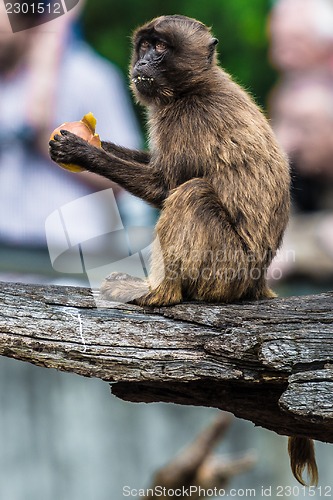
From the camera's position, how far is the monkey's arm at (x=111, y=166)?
468 cm

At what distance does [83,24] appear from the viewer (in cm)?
767

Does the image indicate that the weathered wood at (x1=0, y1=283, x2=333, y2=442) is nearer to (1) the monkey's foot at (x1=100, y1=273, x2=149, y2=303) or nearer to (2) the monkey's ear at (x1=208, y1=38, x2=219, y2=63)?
(1) the monkey's foot at (x1=100, y1=273, x2=149, y2=303)

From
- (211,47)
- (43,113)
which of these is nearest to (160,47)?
(211,47)

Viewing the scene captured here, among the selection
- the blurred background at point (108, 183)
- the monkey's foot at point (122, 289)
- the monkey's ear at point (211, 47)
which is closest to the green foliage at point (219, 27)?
the blurred background at point (108, 183)

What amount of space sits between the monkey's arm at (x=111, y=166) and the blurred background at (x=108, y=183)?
208 cm

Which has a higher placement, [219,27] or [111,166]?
[219,27]

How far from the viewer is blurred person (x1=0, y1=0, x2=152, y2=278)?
7.18 metres

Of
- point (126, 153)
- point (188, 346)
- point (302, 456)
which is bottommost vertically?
point (302, 456)

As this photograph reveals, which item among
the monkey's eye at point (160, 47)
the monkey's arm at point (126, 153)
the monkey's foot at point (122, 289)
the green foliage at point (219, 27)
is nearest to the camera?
the monkey's foot at point (122, 289)

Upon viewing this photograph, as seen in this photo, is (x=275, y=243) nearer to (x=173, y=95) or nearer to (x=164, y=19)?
(x=173, y=95)

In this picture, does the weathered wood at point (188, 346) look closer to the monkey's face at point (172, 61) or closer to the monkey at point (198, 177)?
the monkey at point (198, 177)

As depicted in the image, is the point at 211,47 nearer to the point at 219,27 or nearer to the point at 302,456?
the point at 302,456

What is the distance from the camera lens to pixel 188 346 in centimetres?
429

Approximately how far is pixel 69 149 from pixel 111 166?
0.27 m
